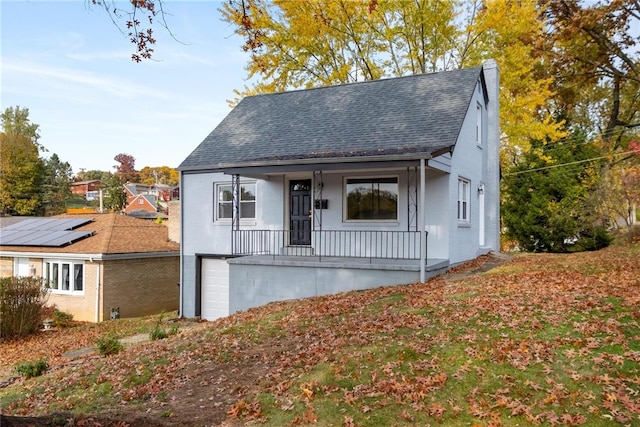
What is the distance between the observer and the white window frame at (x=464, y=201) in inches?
581

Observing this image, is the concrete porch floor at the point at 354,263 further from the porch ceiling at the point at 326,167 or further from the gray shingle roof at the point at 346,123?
the gray shingle roof at the point at 346,123

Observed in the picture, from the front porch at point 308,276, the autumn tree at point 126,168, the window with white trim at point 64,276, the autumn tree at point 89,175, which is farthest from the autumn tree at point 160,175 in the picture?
the front porch at point 308,276

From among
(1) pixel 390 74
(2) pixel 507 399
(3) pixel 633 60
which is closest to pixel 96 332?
(2) pixel 507 399

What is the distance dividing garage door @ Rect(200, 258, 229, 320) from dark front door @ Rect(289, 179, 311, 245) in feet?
8.81

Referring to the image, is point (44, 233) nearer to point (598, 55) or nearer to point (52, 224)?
point (52, 224)

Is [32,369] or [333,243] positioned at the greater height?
[333,243]

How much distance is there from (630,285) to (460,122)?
634cm

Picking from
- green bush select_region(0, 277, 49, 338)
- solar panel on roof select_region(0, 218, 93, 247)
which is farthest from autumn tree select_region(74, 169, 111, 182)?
green bush select_region(0, 277, 49, 338)

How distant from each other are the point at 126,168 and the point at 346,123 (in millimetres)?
93939

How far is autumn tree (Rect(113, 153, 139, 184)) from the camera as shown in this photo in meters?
97.3

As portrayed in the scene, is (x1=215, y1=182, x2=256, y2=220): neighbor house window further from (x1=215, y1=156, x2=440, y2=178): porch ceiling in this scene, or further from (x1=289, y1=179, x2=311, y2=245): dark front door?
(x1=215, y1=156, x2=440, y2=178): porch ceiling

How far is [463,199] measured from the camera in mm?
15234

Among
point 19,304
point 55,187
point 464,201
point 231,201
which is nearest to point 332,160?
point 231,201

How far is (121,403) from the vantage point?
5977 millimetres
